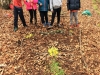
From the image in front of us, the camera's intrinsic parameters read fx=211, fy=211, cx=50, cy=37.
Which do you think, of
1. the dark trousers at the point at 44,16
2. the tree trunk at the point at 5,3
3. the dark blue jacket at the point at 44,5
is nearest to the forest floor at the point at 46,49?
the dark trousers at the point at 44,16

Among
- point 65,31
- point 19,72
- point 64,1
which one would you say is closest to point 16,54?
point 19,72

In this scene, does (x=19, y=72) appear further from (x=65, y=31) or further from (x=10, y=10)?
(x=10, y=10)

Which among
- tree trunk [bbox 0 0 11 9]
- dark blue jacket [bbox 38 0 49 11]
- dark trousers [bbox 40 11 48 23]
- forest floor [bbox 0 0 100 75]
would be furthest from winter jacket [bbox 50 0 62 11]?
tree trunk [bbox 0 0 11 9]

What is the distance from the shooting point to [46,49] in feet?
22.6

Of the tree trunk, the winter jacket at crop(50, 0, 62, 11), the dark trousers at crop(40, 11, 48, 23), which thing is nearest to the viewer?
the winter jacket at crop(50, 0, 62, 11)

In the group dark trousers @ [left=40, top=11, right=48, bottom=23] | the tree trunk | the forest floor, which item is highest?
the tree trunk

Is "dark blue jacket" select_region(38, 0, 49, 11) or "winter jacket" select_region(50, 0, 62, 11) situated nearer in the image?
"winter jacket" select_region(50, 0, 62, 11)

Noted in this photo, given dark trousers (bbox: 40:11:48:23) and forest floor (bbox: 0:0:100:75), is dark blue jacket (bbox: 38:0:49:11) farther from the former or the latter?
forest floor (bbox: 0:0:100:75)

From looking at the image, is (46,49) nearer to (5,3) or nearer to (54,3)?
(54,3)

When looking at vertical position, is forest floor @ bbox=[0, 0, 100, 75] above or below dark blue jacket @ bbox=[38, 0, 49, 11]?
below

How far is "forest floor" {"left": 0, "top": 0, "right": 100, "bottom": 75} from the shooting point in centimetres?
593

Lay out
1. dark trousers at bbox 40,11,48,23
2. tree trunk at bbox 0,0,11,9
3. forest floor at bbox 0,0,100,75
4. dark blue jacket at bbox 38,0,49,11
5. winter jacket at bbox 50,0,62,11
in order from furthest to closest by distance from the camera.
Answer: tree trunk at bbox 0,0,11,9, dark trousers at bbox 40,11,48,23, dark blue jacket at bbox 38,0,49,11, winter jacket at bbox 50,0,62,11, forest floor at bbox 0,0,100,75

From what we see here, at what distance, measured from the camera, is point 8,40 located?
25.2 feet

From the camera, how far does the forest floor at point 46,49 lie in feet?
19.5
